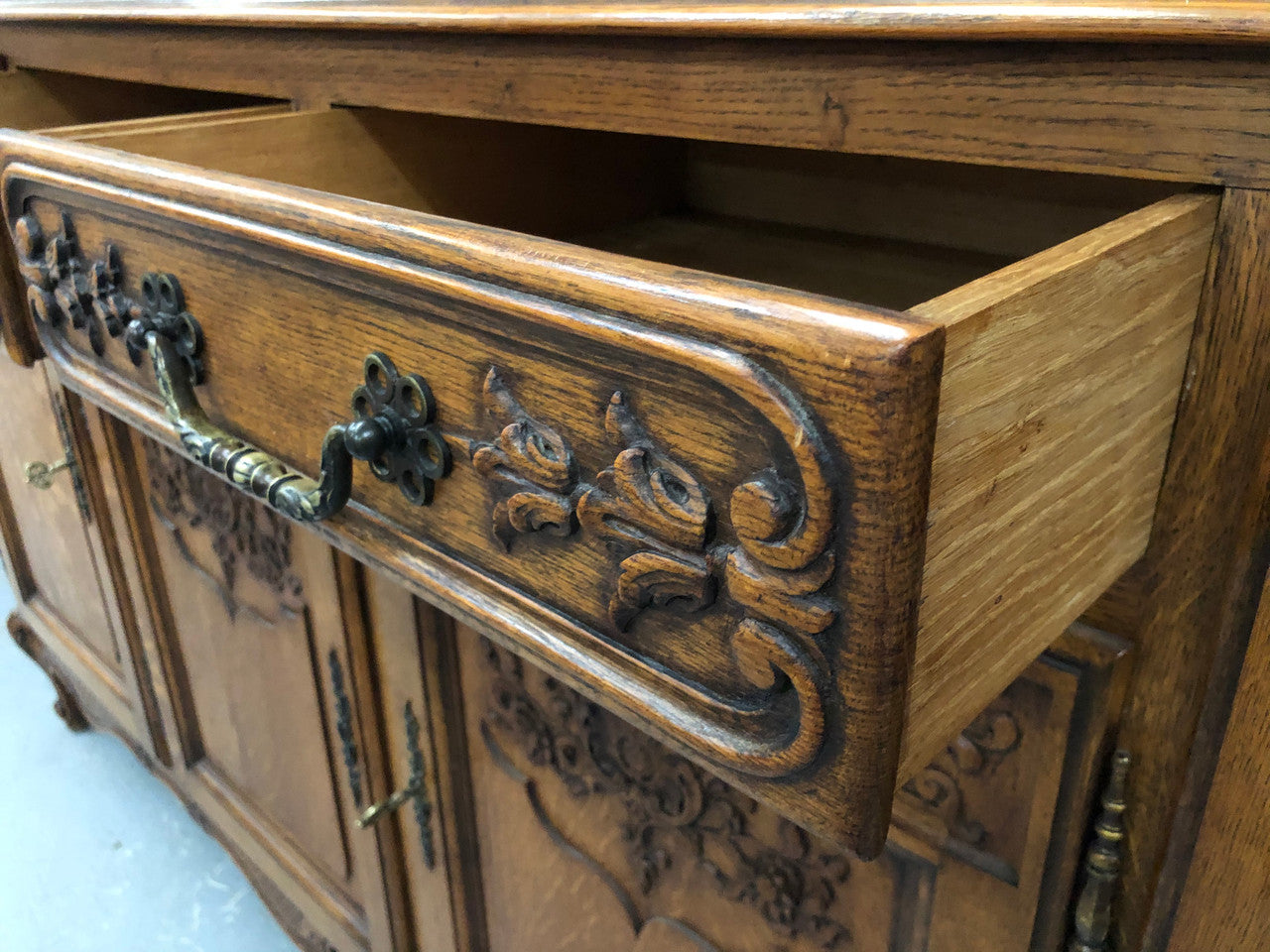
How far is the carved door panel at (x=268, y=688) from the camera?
0.79 meters

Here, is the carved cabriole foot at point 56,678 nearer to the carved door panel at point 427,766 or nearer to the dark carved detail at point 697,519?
the carved door panel at point 427,766

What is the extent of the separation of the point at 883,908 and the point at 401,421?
35 cm

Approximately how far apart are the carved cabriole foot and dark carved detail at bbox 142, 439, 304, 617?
0.71m

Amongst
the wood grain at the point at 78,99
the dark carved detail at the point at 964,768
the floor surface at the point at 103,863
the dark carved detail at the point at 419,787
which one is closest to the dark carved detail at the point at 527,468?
the dark carved detail at the point at 964,768

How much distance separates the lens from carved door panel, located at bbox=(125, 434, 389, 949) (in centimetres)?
79

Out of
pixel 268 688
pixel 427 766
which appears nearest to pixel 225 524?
pixel 268 688

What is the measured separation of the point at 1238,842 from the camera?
1.41 feet

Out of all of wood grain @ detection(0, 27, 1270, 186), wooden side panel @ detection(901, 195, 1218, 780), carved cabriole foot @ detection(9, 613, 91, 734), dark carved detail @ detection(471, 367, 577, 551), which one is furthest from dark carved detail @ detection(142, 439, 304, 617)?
carved cabriole foot @ detection(9, 613, 91, 734)

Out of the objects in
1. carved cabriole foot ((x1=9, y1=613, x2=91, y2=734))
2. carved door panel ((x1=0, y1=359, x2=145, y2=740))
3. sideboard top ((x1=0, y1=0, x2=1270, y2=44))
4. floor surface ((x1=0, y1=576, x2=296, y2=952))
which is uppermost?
sideboard top ((x1=0, y1=0, x2=1270, y2=44))

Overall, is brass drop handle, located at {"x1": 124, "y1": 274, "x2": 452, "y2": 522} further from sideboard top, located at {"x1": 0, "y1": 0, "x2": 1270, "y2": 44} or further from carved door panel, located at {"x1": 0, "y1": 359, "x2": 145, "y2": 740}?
carved door panel, located at {"x1": 0, "y1": 359, "x2": 145, "y2": 740}

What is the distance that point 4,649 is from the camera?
1.75 meters

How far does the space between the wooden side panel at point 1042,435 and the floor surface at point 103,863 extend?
114 cm

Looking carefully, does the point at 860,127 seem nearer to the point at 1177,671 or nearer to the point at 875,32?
the point at 875,32

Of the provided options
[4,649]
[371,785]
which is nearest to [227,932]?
[371,785]
